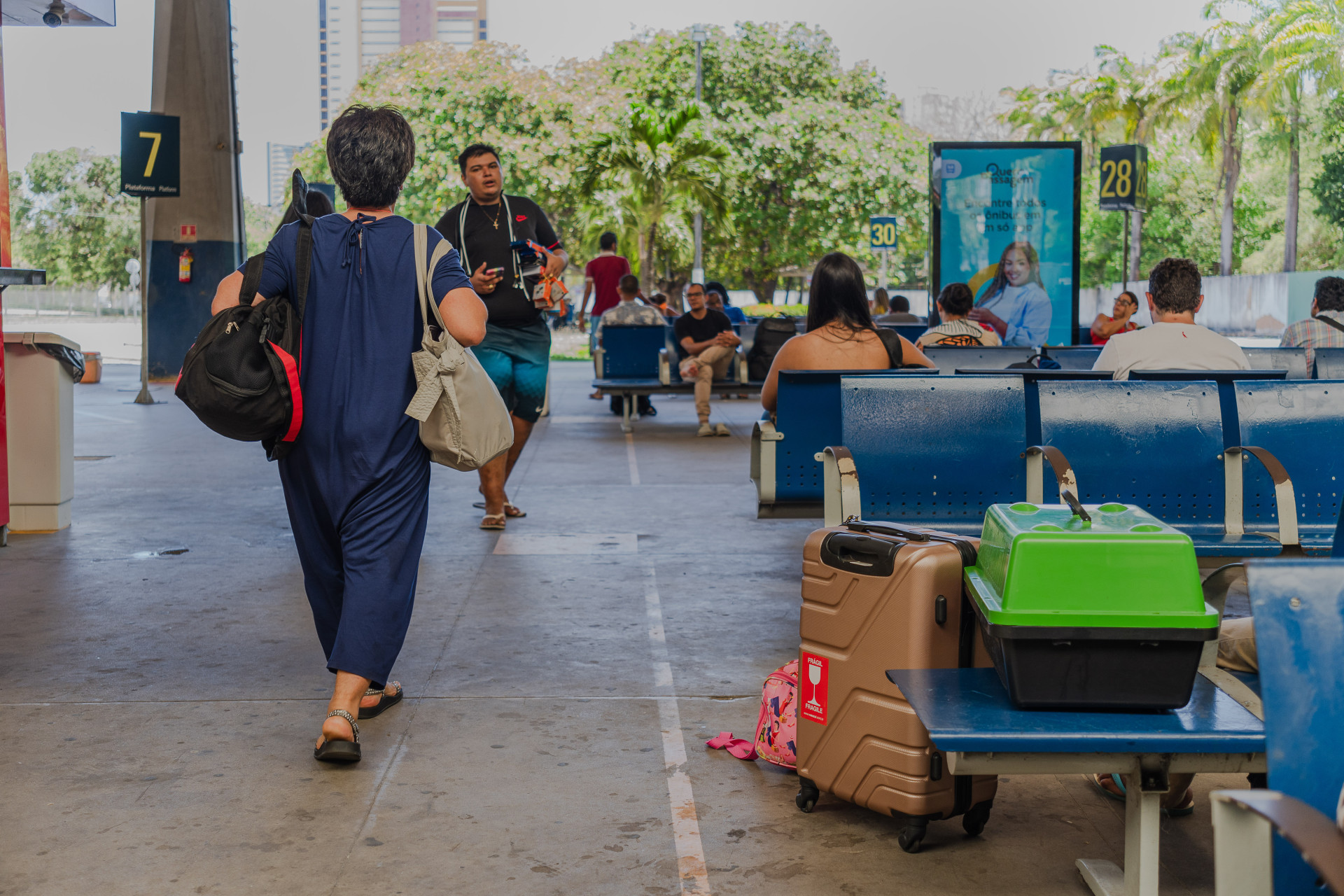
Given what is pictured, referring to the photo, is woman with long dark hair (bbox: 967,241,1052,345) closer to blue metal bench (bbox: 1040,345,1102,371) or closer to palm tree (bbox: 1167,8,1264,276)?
blue metal bench (bbox: 1040,345,1102,371)

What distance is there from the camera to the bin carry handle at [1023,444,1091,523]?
273cm

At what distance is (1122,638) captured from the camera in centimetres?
253

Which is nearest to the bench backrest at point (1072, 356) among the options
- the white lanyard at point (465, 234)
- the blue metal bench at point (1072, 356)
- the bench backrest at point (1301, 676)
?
the blue metal bench at point (1072, 356)

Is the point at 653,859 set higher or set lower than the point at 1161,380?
lower

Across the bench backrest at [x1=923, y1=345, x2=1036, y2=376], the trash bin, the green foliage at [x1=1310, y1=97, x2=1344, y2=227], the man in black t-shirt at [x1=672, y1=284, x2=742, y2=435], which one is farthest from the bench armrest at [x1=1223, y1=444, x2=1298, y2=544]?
the green foliage at [x1=1310, y1=97, x2=1344, y2=227]

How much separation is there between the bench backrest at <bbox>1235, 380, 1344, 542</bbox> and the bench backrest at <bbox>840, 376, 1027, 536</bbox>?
867 millimetres

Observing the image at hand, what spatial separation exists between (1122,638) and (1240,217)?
64.3 m

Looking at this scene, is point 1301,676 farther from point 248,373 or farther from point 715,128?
point 715,128

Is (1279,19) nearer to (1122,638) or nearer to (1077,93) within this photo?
(1077,93)

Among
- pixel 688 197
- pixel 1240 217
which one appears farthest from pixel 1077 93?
pixel 688 197

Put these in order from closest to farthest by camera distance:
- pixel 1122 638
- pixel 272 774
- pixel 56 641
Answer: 1. pixel 1122 638
2. pixel 272 774
3. pixel 56 641

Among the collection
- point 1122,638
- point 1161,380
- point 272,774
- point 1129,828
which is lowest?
point 272,774

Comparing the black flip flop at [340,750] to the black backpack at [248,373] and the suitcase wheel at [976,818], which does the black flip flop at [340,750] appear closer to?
the black backpack at [248,373]

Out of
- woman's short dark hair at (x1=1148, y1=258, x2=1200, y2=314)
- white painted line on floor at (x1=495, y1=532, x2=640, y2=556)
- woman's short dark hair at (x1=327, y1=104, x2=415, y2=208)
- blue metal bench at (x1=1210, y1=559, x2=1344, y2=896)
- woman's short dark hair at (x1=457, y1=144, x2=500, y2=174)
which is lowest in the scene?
white painted line on floor at (x1=495, y1=532, x2=640, y2=556)
